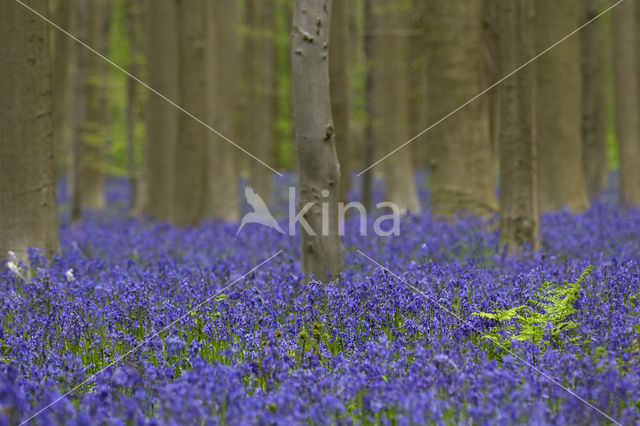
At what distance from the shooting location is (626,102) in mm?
13203

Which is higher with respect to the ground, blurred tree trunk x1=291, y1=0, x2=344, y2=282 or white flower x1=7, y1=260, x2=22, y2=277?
blurred tree trunk x1=291, y1=0, x2=344, y2=282

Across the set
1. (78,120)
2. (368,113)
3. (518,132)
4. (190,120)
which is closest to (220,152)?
(190,120)

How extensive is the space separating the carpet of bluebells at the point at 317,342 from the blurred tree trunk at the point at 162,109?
718 cm

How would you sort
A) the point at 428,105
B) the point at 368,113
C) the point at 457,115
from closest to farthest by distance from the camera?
the point at 457,115
the point at 428,105
the point at 368,113

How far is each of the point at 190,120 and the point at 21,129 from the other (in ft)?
16.8

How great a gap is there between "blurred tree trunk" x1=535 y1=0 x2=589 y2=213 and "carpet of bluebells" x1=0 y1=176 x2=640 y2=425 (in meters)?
3.49

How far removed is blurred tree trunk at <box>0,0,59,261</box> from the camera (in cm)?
729

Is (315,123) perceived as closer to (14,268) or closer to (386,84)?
(14,268)

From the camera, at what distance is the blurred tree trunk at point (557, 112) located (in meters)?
11.4

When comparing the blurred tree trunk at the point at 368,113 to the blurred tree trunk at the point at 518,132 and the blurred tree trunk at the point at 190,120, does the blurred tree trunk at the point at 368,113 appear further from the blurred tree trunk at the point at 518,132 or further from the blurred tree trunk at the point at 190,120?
the blurred tree trunk at the point at 518,132

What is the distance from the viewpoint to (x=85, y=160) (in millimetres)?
21578

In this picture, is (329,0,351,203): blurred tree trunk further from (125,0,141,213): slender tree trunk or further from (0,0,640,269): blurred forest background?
Result: (125,0,141,213): slender tree trunk

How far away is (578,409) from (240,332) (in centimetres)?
223

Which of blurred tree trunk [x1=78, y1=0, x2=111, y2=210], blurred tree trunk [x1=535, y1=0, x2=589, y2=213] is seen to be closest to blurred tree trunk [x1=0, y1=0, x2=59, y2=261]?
blurred tree trunk [x1=535, y1=0, x2=589, y2=213]
